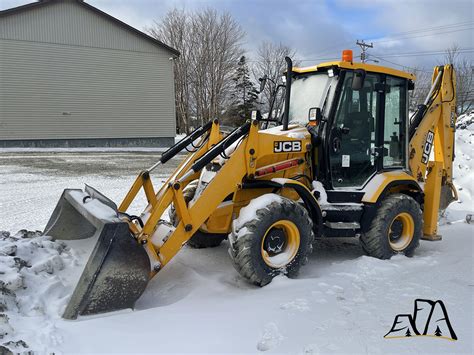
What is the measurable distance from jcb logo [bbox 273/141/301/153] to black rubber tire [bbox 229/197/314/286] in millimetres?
669

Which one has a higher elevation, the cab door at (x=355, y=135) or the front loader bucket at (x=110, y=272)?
the cab door at (x=355, y=135)

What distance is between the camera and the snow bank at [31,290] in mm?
3062

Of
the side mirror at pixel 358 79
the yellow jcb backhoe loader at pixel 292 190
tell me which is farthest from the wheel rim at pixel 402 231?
the side mirror at pixel 358 79

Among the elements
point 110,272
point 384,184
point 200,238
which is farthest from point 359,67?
point 110,272

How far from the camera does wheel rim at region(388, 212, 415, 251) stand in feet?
18.2

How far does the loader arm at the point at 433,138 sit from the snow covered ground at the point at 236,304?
0.65m

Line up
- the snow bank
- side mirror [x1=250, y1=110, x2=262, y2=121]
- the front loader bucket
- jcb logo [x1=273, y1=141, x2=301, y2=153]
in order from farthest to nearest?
jcb logo [x1=273, y1=141, x2=301, y2=153]
side mirror [x1=250, y1=110, x2=262, y2=121]
the front loader bucket
the snow bank

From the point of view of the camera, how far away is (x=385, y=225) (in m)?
5.30

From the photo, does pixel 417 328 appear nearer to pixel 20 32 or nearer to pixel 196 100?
pixel 20 32

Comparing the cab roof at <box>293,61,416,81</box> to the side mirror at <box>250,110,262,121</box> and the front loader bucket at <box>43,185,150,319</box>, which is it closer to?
the side mirror at <box>250,110,262,121</box>

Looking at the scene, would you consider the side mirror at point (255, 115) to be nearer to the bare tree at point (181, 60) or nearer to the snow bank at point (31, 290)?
the snow bank at point (31, 290)

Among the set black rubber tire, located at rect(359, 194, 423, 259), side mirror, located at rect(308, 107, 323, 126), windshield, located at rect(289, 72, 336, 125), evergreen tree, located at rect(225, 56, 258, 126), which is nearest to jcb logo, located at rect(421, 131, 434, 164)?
black rubber tire, located at rect(359, 194, 423, 259)

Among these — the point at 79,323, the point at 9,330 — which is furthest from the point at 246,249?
the point at 9,330

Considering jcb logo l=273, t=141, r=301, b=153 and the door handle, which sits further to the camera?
the door handle
